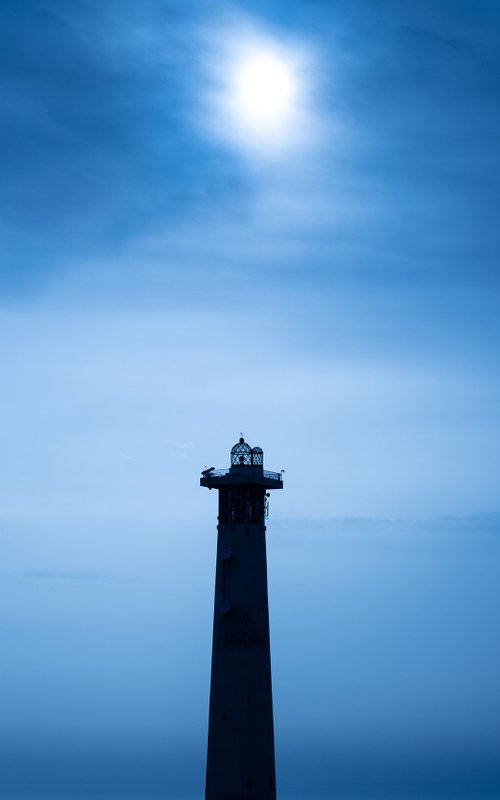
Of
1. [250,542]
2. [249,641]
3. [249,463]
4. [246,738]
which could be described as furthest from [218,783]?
[249,463]

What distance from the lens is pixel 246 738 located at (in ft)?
234

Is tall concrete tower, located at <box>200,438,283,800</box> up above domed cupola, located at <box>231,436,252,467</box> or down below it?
below

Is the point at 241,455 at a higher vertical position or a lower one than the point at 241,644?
higher

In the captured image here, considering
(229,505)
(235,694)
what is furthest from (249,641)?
(229,505)

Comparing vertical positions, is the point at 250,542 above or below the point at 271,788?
above

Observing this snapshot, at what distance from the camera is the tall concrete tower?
7131 cm

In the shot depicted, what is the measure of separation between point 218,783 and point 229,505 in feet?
52.2

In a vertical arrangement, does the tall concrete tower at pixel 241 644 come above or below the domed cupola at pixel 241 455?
below

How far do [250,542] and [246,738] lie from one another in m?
11.2

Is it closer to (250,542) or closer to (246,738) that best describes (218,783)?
(246,738)

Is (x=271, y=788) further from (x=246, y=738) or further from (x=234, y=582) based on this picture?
(x=234, y=582)

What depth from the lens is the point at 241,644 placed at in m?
72.8

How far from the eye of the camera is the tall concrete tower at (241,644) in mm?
71312

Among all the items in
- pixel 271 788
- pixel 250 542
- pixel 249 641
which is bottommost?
pixel 271 788
